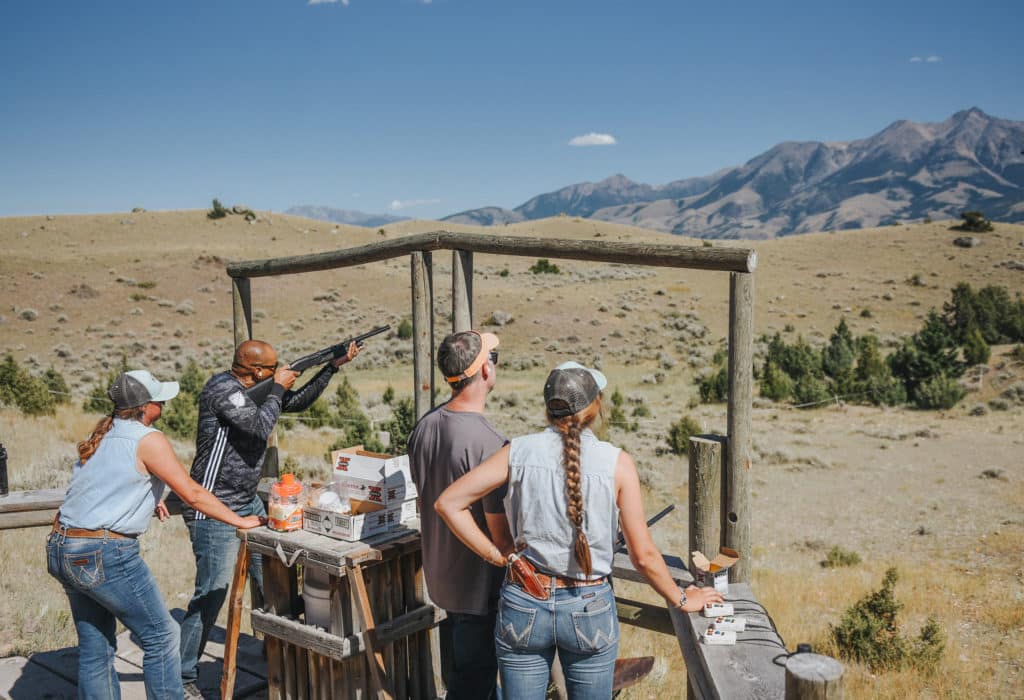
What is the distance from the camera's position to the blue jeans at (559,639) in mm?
2768

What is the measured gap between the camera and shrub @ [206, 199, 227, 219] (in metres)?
69.6

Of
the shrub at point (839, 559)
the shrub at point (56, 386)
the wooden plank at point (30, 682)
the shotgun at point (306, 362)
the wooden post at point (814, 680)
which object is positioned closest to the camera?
the wooden post at point (814, 680)

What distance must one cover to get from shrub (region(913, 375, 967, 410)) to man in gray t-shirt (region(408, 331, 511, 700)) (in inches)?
800

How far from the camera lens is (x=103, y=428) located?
11.8ft

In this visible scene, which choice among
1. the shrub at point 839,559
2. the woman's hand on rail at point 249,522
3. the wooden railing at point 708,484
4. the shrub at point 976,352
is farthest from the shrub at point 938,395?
the woman's hand on rail at point 249,522

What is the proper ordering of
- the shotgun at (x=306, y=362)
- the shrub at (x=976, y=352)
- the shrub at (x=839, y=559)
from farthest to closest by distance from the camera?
the shrub at (x=976, y=352) < the shrub at (x=839, y=559) < the shotgun at (x=306, y=362)

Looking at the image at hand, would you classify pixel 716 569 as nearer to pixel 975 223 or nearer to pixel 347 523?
pixel 347 523

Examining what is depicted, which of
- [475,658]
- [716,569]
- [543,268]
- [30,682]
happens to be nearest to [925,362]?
[716,569]

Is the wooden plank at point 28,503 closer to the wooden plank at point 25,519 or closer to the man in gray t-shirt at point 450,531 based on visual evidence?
the wooden plank at point 25,519

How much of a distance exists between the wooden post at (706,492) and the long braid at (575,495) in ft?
3.65

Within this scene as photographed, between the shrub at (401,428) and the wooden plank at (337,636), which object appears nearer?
the wooden plank at (337,636)

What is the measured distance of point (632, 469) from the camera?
274cm

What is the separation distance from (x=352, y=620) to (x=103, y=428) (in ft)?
4.83

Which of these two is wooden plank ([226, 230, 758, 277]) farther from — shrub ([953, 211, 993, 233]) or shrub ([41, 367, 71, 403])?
shrub ([953, 211, 993, 233])
